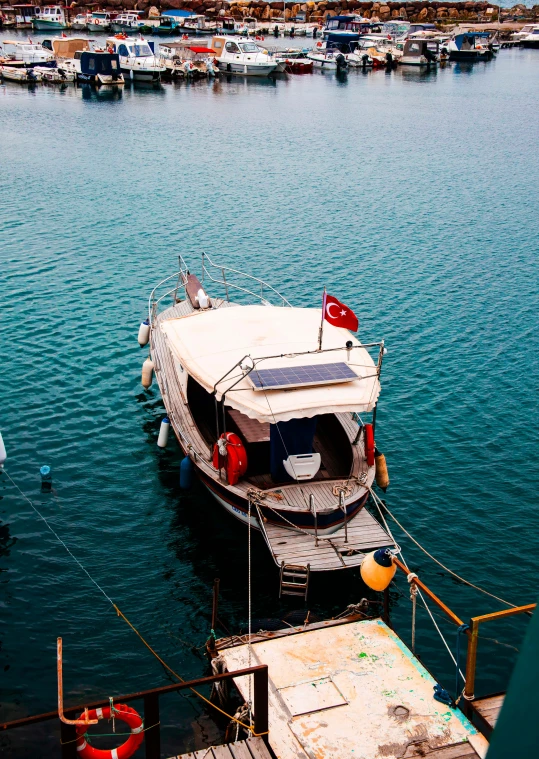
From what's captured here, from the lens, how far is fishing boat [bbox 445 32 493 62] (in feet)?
533

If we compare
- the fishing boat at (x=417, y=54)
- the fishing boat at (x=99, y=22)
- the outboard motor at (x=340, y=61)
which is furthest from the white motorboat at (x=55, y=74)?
the fishing boat at (x=417, y=54)

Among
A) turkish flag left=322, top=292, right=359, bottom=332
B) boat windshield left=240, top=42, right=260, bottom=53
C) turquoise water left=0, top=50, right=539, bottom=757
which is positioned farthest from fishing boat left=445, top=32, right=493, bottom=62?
turkish flag left=322, top=292, right=359, bottom=332

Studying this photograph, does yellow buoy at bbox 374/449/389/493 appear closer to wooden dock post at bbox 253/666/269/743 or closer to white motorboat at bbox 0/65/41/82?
wooden dock post at bbox 253/666/269/743

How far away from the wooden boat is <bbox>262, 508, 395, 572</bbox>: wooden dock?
9cm

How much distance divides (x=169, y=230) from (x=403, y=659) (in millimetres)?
44771

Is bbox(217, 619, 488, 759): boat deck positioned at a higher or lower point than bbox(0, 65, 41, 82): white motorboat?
lower

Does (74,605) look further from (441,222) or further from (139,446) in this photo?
(441,222)

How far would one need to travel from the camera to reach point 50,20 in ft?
559

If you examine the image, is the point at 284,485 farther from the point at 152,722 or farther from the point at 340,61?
the point at 340,61

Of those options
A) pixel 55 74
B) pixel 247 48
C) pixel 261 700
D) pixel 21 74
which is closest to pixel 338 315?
pixel 261 700

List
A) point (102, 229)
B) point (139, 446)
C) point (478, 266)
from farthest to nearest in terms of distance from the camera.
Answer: point (102, 229) < point (478, 266) < point (139, 446)

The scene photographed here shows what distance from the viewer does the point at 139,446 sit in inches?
1192

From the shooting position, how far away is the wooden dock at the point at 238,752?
553 inches

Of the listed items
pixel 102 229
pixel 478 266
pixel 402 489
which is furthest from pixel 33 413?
pixel 478 266
